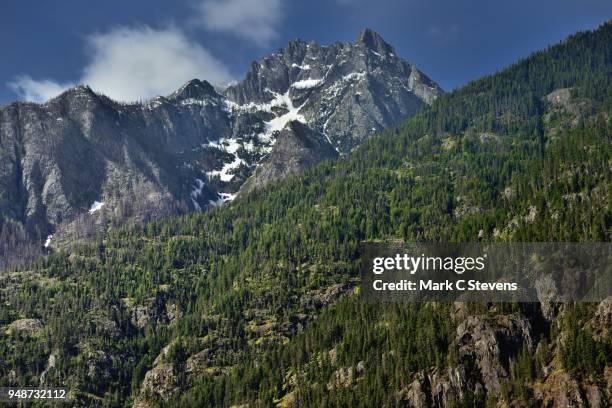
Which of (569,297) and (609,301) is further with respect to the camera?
(569,297)

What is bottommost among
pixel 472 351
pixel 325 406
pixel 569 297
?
pixel 325 406

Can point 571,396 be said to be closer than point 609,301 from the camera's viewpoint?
Yes

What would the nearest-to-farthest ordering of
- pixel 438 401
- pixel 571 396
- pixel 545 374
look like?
pixel 571 396 → pixel 545 374 → pixel 438 401

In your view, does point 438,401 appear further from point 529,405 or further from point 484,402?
point 529,405

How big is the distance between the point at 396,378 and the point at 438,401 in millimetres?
14149

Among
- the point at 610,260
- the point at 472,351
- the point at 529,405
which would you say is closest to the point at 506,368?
the point at 472,351

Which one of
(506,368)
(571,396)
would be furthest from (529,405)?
(506,368)

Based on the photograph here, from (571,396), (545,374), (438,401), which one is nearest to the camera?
(571,396)

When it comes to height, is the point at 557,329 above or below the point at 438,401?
above

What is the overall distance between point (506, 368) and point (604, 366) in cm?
3004

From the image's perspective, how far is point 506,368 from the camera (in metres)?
191

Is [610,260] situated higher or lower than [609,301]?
higher

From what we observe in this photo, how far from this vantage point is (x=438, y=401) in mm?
188625

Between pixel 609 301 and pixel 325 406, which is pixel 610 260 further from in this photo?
pixel 325 406
